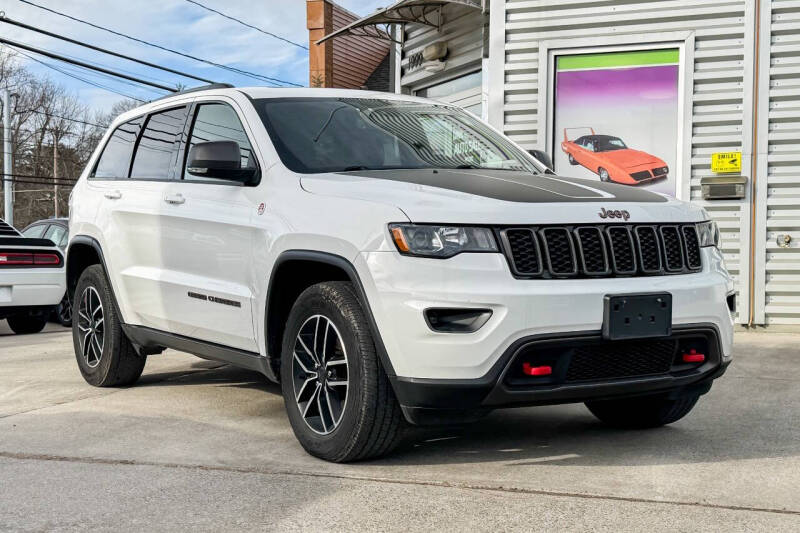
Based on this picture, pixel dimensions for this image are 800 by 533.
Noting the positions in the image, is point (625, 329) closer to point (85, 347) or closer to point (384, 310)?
point (384, 310)

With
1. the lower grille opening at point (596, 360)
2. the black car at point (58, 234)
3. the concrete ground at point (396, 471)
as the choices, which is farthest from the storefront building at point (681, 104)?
the black car at point (58, 234)

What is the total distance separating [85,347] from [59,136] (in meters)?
56.3

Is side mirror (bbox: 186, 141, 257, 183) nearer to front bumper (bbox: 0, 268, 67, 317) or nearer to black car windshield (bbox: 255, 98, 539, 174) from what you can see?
black car windshield (bbox: 255, 98, 539, 174)

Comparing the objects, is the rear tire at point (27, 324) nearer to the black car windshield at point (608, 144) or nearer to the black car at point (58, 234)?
the black car at point (58, 234)

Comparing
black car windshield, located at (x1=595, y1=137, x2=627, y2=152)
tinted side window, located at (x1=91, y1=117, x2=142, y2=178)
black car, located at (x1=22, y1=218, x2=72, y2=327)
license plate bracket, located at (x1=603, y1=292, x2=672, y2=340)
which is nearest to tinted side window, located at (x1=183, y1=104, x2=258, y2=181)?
tinted side window, located at (x1=91, y1=117, x2=142, y2=178)

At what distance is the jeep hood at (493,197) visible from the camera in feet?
12.9

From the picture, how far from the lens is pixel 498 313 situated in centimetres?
382

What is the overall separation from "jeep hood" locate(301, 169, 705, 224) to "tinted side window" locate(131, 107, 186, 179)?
1576 millimetres

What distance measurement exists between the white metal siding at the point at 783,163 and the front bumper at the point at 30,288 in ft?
25.7

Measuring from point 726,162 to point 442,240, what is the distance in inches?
273

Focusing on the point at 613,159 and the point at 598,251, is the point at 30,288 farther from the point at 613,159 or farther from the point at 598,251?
the point at 598,251

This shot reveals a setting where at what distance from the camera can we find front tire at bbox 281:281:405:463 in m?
4.07

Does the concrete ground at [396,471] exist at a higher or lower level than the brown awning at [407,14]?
lower

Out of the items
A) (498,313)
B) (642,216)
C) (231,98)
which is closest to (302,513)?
(498,313)
